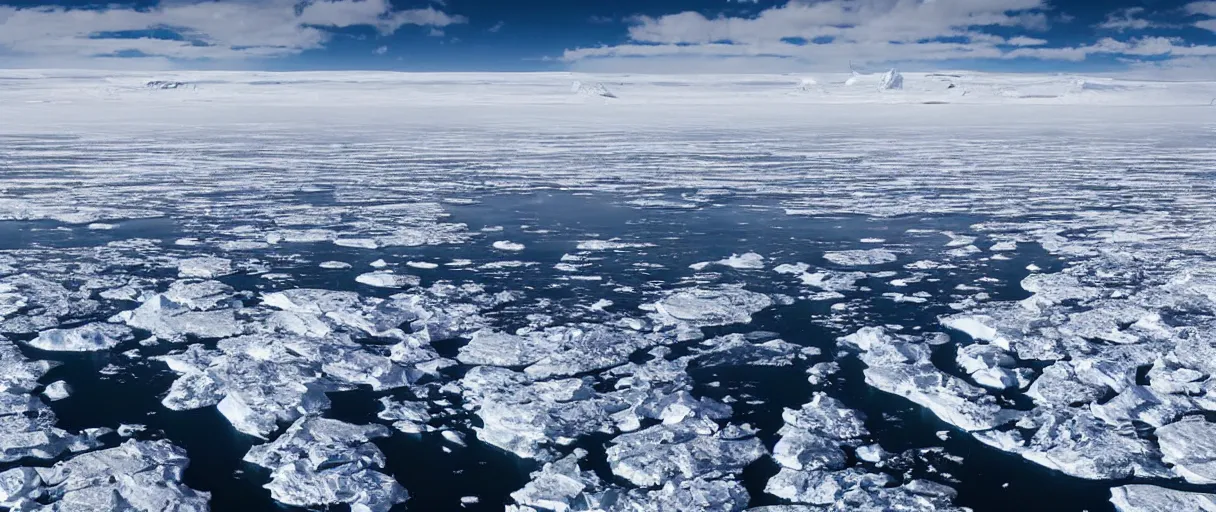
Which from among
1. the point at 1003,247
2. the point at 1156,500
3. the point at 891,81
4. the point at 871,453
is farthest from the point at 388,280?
the point at 891,81

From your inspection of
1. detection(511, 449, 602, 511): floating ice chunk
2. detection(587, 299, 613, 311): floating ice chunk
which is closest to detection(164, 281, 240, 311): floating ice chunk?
detection(587, 299, 613, 311): floating ice chunk

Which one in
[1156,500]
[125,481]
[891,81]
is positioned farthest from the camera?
[891,81]

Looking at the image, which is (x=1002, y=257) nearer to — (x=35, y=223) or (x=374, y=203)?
(x=374, y=203)

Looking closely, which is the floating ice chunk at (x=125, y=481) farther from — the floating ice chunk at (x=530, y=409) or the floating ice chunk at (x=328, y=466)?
the floating ice chunk at (x=530, y=409)

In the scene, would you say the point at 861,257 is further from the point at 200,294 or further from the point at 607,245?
the point at 200,294

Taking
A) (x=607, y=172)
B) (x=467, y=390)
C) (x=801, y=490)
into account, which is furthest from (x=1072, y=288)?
(x=607, y=172)

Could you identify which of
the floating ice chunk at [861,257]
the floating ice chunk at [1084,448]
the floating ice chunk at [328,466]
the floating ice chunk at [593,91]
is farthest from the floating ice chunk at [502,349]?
the floating ice chunk at [593,91]

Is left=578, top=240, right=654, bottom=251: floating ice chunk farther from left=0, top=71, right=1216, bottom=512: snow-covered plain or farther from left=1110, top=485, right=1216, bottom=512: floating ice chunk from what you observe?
left=1110, top=485, right=1216, bottom=512: floating ice chunk
